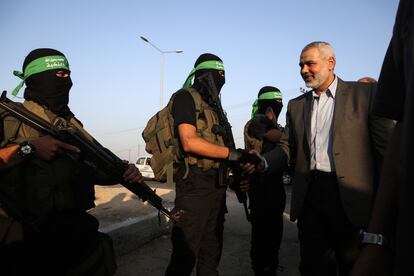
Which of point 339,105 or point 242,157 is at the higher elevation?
point 339,105

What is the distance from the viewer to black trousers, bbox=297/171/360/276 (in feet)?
7.73

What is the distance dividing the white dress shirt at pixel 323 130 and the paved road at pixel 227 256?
1955 millimetres

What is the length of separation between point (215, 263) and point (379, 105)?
2.30 metres

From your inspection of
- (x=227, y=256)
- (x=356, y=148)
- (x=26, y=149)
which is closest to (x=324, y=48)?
(x=356, y=148)

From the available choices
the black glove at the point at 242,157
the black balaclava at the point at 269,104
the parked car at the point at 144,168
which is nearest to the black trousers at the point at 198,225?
the black glove at the point at 242,157

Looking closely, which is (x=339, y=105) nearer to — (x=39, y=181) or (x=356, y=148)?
(x=356, y=148)

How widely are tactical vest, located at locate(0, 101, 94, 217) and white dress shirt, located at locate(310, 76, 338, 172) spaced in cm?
176

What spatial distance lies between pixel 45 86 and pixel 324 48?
2.12m

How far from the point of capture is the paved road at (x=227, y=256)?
3.90 meters

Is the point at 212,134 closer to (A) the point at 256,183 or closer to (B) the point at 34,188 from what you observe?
(A) the point at 256,183

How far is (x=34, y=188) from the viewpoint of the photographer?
202 cm

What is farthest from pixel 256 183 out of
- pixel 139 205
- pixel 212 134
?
pixel 139 205

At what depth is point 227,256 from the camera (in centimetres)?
447

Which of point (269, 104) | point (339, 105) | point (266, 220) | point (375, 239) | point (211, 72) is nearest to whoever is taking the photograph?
point (375, 239)
